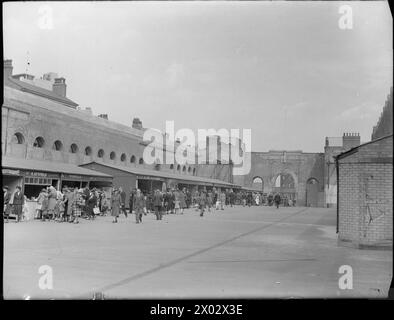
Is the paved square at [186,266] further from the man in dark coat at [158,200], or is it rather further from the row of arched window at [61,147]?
the row of arched window at [61,147]

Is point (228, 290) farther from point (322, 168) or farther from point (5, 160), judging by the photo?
point (322, 168)

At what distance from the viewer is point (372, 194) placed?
405 inches

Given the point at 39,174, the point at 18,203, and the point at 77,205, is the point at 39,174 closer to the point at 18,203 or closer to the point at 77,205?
the point at 77,205

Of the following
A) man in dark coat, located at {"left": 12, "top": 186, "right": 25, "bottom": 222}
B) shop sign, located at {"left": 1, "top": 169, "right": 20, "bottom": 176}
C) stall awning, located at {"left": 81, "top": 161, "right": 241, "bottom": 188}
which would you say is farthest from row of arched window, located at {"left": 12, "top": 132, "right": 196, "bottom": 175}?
man in dark coat, located at {"left": 12, "top": 186, "right": 25, "bottom": 222}

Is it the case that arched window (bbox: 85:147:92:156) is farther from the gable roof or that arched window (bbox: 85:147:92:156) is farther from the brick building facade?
the brick building facade

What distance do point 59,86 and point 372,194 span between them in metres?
33.6

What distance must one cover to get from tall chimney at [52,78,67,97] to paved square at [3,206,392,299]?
89.8ft

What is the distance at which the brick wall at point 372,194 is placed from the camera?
10180 mm

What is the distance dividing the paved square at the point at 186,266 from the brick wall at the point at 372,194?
47 centimetres

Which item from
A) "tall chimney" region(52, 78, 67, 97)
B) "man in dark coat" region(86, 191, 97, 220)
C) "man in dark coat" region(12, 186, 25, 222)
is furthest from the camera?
"tall chimney" region(52, 78, 67, 97)

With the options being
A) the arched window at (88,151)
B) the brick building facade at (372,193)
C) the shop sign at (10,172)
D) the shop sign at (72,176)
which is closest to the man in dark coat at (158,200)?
the shop sign at (72,176)

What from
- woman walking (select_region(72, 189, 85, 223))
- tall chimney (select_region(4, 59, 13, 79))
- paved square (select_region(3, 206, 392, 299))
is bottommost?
paved square (select_region(3, 206, 392, 299))

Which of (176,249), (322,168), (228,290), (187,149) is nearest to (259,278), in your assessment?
(228,290)

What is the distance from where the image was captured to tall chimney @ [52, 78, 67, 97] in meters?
38.4
